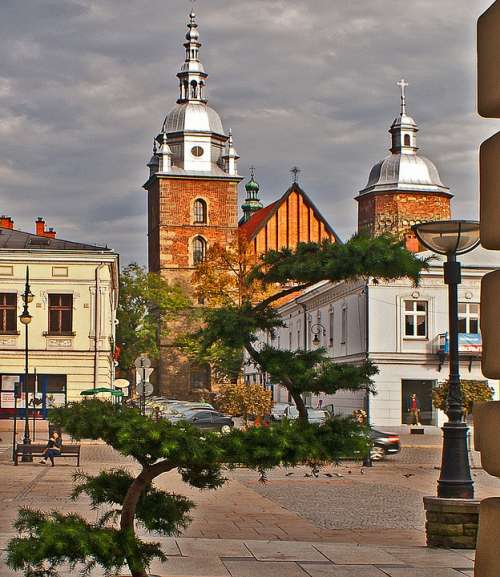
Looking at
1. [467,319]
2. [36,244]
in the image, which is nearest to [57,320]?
[36,244]

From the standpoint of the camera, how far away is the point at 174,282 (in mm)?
92375

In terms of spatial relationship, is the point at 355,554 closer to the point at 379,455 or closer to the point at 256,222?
the point at 379,455

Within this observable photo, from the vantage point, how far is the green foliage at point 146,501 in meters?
8.90

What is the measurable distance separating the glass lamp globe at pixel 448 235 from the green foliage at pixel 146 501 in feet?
16.5

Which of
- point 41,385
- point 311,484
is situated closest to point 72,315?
point 41,385

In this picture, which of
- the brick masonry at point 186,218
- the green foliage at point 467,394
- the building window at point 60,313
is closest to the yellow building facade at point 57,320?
the building window at point 60,313

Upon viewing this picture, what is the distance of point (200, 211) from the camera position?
310 feet

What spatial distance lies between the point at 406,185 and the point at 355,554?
86.9 m

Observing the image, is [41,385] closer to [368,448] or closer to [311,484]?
[311,484]

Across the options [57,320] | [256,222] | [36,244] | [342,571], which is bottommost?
[342,571]

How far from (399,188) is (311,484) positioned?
248 feet

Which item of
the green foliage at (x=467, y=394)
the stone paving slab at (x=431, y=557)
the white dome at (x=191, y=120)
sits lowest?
the stone paving slab at (x=431, y=557)

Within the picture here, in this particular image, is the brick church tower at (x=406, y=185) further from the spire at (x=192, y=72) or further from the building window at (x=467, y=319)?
the building window at (x=467, y=319)

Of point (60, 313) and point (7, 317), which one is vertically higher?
point (60, 313)
